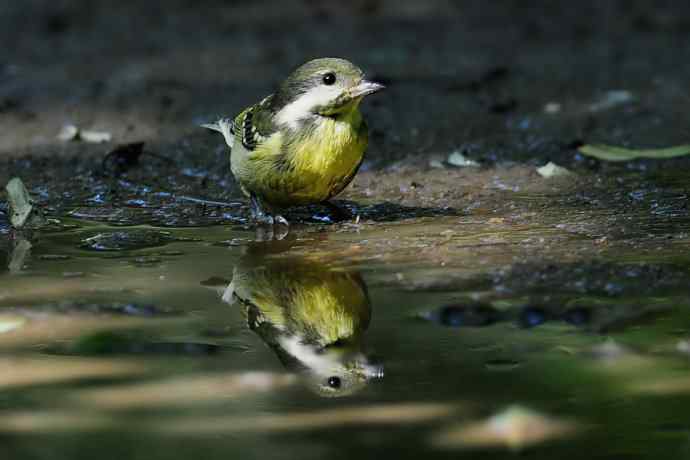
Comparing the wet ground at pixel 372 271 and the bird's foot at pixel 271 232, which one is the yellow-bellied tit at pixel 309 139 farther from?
the wet ground at pixel 372 271

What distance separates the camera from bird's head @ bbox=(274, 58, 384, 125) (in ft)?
20.1

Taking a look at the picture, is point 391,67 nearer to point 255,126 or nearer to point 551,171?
point 551,171

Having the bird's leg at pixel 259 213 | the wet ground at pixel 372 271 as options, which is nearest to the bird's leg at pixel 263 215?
the bird's leg at pixel 259 213

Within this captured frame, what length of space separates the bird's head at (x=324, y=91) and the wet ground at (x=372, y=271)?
0.60 metres

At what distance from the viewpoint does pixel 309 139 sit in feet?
19.7

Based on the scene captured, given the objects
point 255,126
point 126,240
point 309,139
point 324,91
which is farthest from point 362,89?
point 126,240

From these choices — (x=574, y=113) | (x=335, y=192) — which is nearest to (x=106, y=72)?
(x=574, y=113)

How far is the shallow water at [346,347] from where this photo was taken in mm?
3496

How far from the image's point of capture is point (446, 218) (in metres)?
6.39

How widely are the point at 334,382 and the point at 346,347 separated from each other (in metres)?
0.37

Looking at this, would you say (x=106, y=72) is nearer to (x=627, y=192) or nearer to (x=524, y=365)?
(x=627, y=192)

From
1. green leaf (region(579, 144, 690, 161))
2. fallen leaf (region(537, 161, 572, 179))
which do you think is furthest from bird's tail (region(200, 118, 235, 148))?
green leaf (region(579, 144, 690, 161))

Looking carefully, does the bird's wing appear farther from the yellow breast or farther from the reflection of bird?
the reflection of bird

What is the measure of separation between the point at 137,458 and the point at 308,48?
813cm
